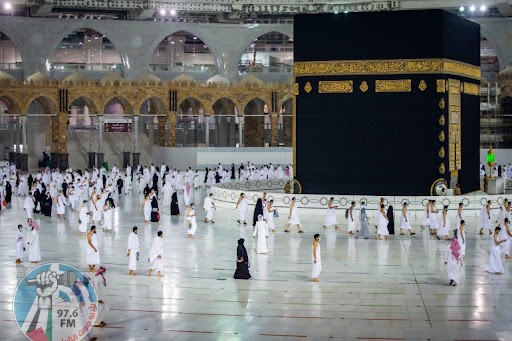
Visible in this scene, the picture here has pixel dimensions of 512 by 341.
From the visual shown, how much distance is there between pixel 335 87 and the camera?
1844cm

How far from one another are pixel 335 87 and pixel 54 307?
10770 millimetres

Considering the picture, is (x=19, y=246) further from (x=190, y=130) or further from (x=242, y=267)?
(x=190, y=130)

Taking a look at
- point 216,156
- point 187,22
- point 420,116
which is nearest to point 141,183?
point 216,156

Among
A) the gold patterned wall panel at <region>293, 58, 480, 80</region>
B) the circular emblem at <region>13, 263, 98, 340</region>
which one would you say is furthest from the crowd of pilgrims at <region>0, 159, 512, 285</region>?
the gold patterned wall panel at <region>293, 58, 480, 80</region>

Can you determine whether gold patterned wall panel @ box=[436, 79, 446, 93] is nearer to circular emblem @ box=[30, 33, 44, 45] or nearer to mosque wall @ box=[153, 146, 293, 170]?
mosque wall @ box=[153, 146, 293, 170]

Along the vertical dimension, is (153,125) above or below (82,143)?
above

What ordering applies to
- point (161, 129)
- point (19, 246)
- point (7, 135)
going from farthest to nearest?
point (7, 135) → point (161, 129) → point (19, 246)

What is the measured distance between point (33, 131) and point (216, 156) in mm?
7618

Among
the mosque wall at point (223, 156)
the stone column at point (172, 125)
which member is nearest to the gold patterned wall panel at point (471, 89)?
the mosque wall at point (223, 156)

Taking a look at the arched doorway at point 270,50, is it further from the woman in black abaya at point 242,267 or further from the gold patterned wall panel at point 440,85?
the woman in black abaya at point 242,267

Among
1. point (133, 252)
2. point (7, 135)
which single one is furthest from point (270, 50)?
point (133, 252)

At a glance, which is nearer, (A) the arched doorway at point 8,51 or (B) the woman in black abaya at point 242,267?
(B) the woman in black abaya at point 242,267

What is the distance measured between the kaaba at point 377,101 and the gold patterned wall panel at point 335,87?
0.07 feet

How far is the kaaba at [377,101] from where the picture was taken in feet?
59.2
